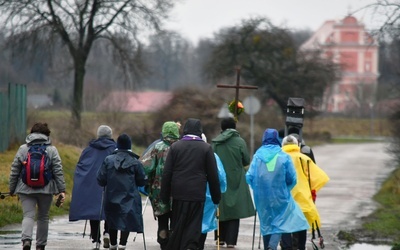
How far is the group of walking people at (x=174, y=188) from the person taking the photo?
1160 centimetres

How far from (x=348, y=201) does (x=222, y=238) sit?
1074cm

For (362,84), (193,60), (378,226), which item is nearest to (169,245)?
(378,226)

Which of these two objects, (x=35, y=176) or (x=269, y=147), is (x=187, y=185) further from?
(x=35, y=176)

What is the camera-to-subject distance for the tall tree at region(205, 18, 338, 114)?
55.7 m

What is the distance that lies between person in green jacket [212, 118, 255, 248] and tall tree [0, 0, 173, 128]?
68.5 feet

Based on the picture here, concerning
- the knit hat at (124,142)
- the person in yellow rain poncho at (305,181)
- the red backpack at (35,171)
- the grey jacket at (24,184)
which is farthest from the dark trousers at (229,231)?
the red backpack at (35,171)

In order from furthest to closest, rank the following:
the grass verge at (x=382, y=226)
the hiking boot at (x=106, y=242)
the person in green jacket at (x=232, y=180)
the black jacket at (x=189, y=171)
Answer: the grass verge at (x=382, y=226) < the person in green jacket at (x=232, y=180) < the hiking boot at (x=106, y=242) < the black jacket at (x=189, y=171)

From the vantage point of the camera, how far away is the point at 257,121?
45.5 metres

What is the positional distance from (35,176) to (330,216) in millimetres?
10350

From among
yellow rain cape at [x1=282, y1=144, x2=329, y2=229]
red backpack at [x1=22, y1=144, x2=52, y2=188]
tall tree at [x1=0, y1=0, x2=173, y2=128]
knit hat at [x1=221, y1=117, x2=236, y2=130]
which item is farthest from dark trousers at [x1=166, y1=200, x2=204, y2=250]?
tall tree at [x1=0, y1=0, x2=173, y2=128]

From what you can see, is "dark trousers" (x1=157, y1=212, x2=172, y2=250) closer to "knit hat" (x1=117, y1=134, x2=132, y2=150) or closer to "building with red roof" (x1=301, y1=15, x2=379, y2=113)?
"knit hat" (x1=117, y1=134, x2=132, y2=150)

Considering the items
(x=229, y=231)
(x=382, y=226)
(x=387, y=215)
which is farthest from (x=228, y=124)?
(x=387, y=215)

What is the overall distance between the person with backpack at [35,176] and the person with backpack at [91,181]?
54.6 inches

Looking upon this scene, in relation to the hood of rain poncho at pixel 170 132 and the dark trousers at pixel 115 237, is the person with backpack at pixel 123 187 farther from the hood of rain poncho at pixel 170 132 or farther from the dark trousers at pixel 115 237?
the hood of rain poncho at pixel 170 132
